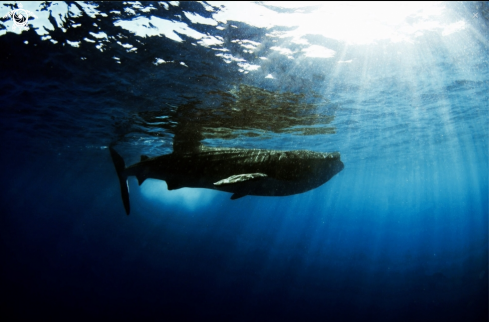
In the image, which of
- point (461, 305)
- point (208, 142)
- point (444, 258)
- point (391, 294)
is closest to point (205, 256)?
point (208, 142)

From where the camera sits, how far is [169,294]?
20984mm

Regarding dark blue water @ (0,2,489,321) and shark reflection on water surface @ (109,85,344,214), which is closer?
shark reflection on water surface @ (109,85,344,214)

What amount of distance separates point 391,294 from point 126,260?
2944cm

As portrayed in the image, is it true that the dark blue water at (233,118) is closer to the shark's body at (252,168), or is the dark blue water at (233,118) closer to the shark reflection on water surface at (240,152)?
the shark reflection on water surface at (240,152)

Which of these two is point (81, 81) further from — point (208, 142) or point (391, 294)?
point (391, 294)

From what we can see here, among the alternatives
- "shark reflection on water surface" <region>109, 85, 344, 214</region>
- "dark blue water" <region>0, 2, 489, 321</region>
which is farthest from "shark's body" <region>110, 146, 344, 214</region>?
"dark blue water" <region>0, 2, 489, 321</region>

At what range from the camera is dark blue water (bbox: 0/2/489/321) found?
7125 mm

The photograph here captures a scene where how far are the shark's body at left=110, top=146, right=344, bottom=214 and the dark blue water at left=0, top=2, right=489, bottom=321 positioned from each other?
451 cm

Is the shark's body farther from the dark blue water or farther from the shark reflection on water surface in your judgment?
the dark blue water

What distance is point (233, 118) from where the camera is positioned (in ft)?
46.1

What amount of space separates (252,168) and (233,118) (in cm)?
1055

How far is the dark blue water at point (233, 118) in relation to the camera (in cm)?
712

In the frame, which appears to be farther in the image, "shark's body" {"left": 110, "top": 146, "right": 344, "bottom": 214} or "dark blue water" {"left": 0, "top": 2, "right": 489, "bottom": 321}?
"dark blue water" {"left": 0, "top": 2, "right": 489, "bottom": 321}

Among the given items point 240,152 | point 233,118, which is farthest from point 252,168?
point 233,118
